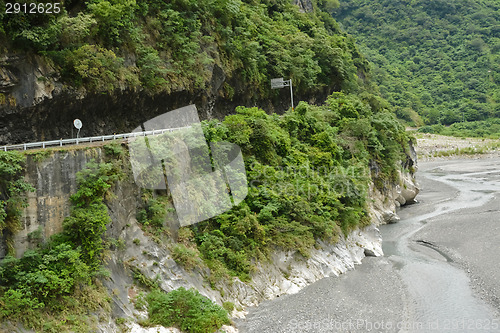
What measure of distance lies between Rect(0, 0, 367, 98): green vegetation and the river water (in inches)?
567

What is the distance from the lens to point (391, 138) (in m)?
44.2

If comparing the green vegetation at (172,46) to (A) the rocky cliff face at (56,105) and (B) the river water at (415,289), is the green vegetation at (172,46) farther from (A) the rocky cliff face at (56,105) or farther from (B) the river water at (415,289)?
(B) the river water at (415,289)

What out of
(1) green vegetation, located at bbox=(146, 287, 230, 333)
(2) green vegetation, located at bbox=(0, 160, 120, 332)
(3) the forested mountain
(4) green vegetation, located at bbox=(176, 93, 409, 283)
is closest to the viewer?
(2) green vegetation, located at bbox=(0, 160, 120, 332)

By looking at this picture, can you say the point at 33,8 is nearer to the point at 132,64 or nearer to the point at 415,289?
the point at 132,64

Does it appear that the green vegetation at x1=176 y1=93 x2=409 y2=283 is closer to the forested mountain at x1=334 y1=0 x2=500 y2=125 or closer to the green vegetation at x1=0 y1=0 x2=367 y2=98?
the green vegetation at x1=0 y1=0 x2=367 y2=98

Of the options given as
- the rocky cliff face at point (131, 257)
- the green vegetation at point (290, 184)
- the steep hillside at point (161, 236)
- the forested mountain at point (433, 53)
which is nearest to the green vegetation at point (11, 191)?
the steep hillside at point (161, 236)

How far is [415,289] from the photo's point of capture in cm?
2373

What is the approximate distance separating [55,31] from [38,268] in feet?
36.6

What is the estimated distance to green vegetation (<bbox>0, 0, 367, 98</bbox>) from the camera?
21.6 meters

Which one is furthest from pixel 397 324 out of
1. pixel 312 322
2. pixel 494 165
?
pixel 494 165

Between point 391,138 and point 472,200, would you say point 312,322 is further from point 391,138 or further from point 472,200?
point 472,200

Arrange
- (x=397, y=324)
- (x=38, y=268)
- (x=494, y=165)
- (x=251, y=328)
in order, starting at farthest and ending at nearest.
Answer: (x=494, y=165)
(x=397, y=324)
(x=251, y=328)
(x=38, y=268)

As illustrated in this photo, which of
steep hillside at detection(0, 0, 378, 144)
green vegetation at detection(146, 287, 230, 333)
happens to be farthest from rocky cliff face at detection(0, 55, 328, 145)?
green vegetation at detection(146, 287, 230, 333)

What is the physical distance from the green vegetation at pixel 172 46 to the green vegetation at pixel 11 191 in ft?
22.7
